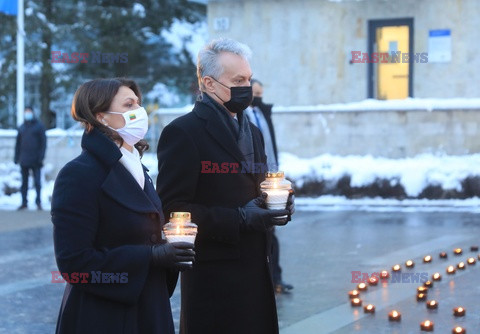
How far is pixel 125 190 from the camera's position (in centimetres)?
405

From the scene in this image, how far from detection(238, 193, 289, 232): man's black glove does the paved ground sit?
122 inches

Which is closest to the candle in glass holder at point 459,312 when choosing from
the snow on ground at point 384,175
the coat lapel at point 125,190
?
the coat lapel at point 125,190

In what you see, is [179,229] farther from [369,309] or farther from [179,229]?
[369,309]

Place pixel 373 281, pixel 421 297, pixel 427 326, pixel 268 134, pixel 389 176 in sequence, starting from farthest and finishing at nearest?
pixel 389 176
pixel 373 281
pixel 268 134
pixel 421 297
pixel 427 326

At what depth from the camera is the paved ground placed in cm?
796

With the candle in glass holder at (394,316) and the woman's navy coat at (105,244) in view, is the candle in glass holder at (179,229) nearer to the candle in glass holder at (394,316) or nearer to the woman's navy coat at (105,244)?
the woman's navy coat at (105,244)

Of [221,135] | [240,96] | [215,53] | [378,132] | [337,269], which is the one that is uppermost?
[215,53]

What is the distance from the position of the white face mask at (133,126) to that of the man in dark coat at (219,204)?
0.54 meters

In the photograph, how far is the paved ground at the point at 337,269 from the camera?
7.96m

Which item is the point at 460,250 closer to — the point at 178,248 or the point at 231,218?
the point at 231,218

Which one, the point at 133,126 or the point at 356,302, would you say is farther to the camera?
the point at 356,302

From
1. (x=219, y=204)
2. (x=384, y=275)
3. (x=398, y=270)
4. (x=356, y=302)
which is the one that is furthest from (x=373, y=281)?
(x=219, y=204)

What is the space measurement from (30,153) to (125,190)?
1451cm

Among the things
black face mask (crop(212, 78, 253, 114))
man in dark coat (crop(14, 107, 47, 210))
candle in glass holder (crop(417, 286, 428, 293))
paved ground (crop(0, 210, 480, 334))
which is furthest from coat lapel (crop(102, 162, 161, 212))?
man in dark coat (crop(14, 107, 47, 210))
